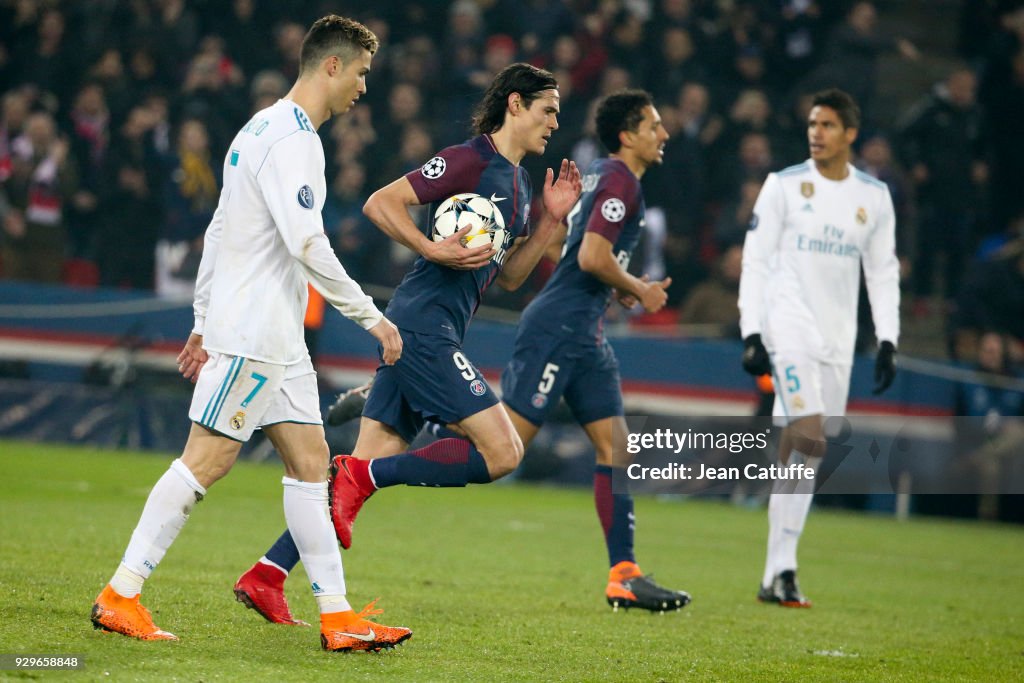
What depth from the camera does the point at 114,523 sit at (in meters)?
8.83

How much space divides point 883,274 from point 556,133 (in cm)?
812

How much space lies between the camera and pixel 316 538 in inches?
208

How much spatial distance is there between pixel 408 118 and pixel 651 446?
6441mm

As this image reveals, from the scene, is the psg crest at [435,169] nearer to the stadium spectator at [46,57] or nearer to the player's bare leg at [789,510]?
the player's bare leg at [789,510]

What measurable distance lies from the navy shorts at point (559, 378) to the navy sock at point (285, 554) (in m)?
1.79

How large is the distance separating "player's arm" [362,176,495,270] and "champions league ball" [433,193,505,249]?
6 cm

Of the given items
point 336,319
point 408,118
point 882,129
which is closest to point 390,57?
point 408,118

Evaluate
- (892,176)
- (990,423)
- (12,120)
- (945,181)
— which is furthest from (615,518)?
(12,120)

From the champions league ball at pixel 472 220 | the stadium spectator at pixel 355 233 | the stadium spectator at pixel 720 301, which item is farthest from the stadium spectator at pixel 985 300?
the champions league ball at pixel 472 220

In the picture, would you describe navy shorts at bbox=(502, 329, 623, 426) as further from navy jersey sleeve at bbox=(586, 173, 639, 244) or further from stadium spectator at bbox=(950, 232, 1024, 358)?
stadium spectator at bbox=(950, 232, 1024, 358)

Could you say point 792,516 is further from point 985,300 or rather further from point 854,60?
point 854,60

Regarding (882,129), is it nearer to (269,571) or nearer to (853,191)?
(853,191)

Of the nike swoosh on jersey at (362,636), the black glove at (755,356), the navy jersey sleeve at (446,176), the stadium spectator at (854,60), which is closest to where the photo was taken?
the nike swoosh on jersey at (362,636)

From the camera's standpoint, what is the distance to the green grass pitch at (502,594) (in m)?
5.07
